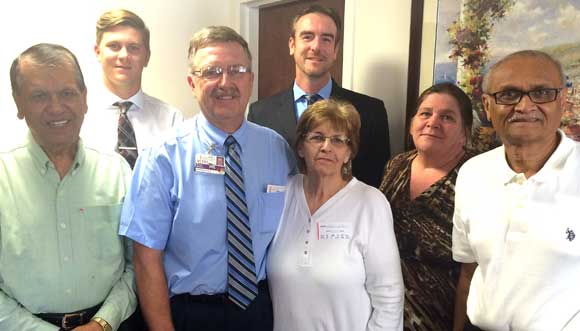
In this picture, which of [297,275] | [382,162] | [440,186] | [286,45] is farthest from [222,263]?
[286,45]

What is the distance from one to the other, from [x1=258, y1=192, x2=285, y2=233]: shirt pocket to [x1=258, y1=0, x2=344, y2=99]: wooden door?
5.74 ft

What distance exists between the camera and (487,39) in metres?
1.98

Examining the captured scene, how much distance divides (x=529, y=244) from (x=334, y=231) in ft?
1.97

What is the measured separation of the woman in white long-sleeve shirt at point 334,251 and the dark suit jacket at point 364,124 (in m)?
0.51

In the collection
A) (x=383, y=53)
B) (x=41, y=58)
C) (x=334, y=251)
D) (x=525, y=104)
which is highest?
(x=383, y=53)

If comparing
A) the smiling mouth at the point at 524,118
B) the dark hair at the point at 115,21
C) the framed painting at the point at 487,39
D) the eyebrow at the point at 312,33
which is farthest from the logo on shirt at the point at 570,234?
the dark hair at the point at 115,21

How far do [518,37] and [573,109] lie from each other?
37 cm

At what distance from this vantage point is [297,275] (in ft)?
5.10

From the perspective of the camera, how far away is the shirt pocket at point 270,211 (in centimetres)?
163

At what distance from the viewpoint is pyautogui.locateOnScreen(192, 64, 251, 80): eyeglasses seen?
61.1 inches

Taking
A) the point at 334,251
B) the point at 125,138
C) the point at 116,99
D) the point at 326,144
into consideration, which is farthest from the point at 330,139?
the point at 116,99

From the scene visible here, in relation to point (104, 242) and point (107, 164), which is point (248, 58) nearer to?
point (107, 164)

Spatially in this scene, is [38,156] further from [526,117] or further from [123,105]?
[526,117]

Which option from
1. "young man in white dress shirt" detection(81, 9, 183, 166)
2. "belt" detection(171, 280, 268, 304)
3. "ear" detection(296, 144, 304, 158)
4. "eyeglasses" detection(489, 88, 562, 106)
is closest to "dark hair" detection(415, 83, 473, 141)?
"eyeglasses" detection(489, 88, 562, 106)
